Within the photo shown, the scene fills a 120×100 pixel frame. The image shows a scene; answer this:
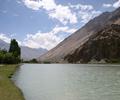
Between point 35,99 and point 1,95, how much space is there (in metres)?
4.69

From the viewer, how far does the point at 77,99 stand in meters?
34.7

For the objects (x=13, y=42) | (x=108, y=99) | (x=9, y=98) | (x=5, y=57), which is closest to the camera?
(x=9, y=98)

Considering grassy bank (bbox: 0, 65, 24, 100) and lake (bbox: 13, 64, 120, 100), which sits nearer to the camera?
grassy bank (bbox: 0, 65, 24, 100)

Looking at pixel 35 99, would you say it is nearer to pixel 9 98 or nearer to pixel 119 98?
pixel 9 98

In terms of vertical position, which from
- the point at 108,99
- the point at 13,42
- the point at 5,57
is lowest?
the point at 108,99

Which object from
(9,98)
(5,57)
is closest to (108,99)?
(9,98)

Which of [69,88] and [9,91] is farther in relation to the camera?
[69,88]

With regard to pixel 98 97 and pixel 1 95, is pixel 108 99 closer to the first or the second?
pixel 98 97

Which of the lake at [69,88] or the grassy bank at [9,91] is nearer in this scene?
the grassy bank at [9,91]

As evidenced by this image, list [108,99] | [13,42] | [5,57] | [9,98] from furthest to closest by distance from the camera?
[13,42], [5,57], [108,99], [9,98]

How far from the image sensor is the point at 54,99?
114 feet

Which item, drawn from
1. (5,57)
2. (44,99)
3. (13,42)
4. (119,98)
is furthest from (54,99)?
(13,42)

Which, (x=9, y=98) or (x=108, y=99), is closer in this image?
(x=9, y=98)

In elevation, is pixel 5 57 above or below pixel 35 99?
above
